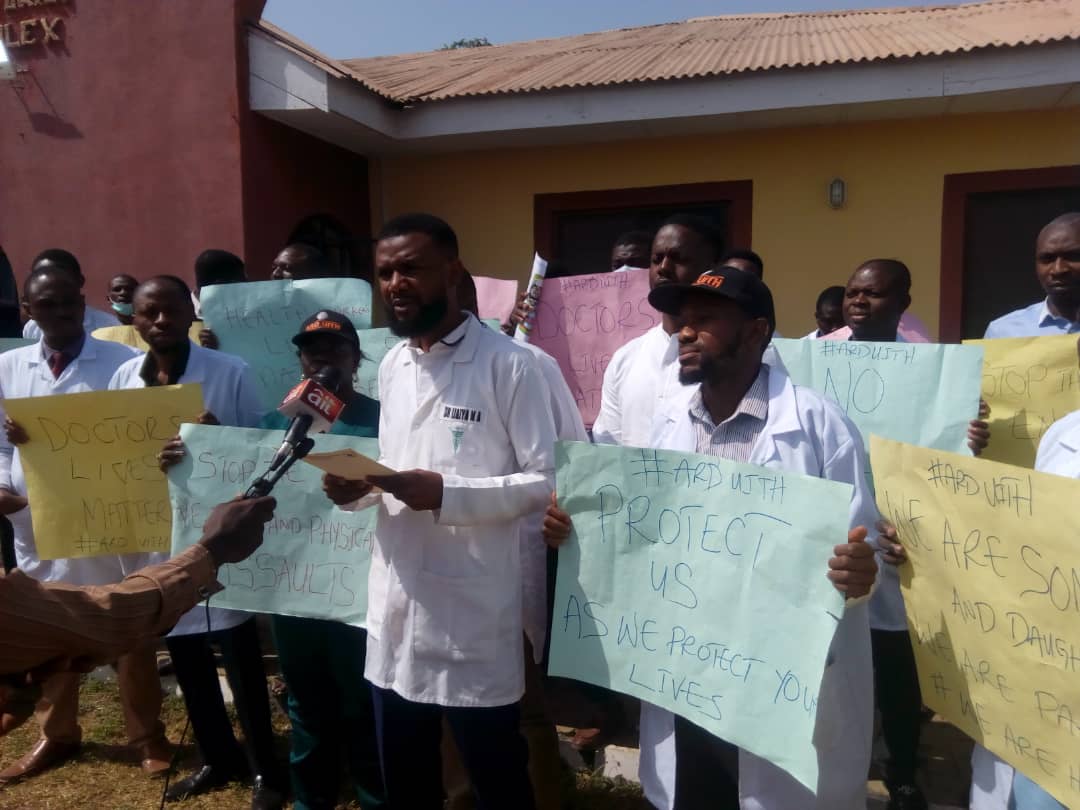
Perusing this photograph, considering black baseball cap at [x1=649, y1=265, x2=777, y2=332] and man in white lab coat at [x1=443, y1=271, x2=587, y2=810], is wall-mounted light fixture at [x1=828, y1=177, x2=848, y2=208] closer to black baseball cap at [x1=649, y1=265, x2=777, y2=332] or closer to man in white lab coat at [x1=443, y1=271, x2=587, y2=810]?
man in white lab coat at [x1=443, y1=271, x2=587, y2=810]

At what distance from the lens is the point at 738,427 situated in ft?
7.33

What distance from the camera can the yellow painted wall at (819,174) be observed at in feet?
23.1

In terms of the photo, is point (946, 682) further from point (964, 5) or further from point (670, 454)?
point (964, 5)

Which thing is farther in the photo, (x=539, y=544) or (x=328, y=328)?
(x=328, y=328)

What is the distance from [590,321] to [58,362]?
245cm

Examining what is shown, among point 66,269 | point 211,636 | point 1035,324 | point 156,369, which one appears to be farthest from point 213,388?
point 1035,324

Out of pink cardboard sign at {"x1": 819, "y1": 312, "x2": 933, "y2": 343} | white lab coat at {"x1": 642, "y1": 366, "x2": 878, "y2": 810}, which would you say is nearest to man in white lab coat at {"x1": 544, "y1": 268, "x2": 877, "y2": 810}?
white lab coat at {"x1": 642, "y1": 366, "x2": 878, "y2": 810}

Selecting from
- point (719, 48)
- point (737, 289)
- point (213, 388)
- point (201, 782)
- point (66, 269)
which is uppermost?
point (719, 48)

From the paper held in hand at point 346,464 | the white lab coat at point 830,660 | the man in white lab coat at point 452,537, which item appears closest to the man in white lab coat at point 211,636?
the man in white lab coat at point 452,537

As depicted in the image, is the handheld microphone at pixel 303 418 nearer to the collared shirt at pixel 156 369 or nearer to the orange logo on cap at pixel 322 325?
the orange logo on cap at pixel 322 325

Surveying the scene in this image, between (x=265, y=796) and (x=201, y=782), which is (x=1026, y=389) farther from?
(x=201, y=782)

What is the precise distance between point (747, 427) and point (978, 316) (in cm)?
617

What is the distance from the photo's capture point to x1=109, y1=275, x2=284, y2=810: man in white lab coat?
3.38m

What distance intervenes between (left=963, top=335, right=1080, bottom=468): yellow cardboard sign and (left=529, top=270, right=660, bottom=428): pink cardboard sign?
1419mm
